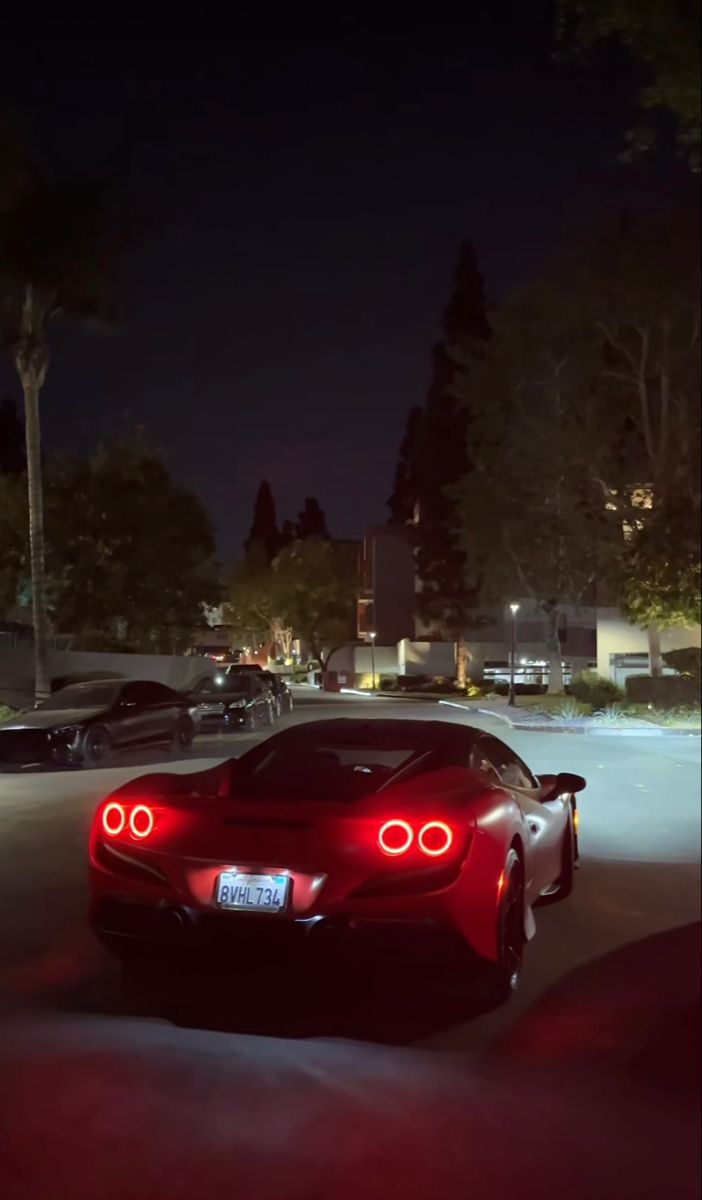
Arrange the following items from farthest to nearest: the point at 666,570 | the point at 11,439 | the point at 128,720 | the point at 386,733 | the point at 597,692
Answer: the point at 11,439 < the point at 597,692 < the point at 128,720 < the point at 666,570 < the point at 386,733

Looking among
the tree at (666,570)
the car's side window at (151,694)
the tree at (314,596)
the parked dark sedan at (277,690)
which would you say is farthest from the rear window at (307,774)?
the tree at (314,596)

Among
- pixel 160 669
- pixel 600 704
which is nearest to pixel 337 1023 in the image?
pixel 600 704

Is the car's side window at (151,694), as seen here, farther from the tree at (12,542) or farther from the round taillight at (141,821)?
the tree at (12,542)

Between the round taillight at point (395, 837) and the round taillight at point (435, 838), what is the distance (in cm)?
6

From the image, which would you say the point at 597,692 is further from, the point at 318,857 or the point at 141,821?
the point at 318,857

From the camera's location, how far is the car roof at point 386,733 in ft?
23.4

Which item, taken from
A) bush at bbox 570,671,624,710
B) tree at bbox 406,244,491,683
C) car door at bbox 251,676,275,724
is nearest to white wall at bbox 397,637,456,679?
tree at bbox 406,244,491,683

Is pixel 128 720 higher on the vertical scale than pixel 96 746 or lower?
higher

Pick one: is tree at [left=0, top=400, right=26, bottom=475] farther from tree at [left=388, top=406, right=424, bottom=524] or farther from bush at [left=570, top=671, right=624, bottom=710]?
bush at [left=570, top=671, right=624, bottom=710]

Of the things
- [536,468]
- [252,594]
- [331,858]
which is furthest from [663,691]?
[252,594]

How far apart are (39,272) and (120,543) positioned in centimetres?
1518

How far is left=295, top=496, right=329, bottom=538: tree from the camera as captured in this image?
117312 millimetres

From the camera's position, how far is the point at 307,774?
672cm

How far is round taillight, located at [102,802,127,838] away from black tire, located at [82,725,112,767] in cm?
1194
